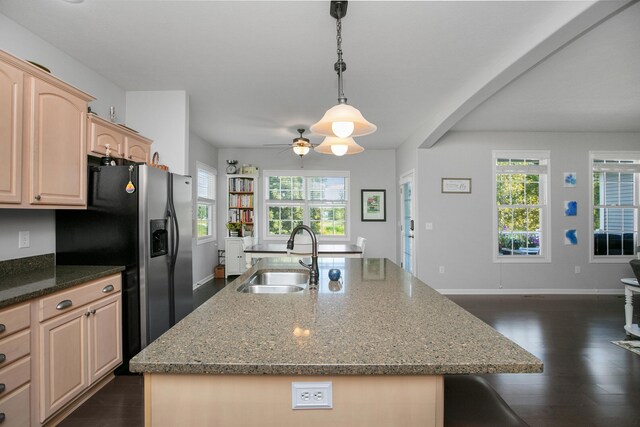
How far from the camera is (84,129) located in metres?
2.36

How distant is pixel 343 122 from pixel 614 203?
231 inches

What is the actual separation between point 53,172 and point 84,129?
0.44 metres

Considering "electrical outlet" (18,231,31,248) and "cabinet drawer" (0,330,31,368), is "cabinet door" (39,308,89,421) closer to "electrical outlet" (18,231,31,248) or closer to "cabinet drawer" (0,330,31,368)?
"cabinet drawer" (0,330,31,368)

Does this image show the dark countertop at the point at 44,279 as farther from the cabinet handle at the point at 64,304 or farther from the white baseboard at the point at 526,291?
the white baseboard at the point at 526,291

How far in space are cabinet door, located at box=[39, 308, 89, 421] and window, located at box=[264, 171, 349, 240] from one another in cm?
460

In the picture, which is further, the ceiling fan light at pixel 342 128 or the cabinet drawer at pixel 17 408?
the ceiling fan light at pixel 342 128

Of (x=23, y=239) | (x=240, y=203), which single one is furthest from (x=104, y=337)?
(x=240, y=203)

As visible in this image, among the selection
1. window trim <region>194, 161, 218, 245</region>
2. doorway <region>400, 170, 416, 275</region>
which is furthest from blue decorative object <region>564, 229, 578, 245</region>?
window trim <region>194, 161, 218, 245</region>

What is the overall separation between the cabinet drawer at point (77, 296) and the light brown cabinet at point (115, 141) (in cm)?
102

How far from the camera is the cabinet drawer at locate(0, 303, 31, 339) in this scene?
1505mm

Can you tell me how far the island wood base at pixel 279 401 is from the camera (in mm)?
888

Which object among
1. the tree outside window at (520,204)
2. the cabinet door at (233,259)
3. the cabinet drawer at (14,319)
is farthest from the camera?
the cabinet door at (233,259)

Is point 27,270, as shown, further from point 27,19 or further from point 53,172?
point 27,19

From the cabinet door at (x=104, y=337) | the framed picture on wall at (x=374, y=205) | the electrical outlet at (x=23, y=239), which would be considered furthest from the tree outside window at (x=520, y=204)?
the electrical outlet at (x=23, y=239)
